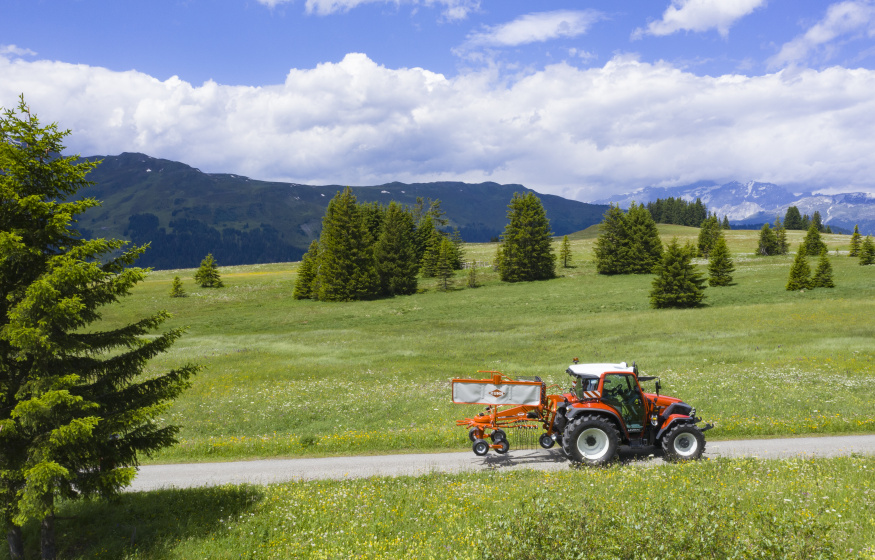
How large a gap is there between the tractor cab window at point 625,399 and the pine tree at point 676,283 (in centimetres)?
4326

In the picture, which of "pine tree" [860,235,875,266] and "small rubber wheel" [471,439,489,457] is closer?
"small rubber wheel" [471,439,489,457]

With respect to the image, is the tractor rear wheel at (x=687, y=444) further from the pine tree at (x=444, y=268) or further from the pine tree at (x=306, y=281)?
the pine tree at (x=306, y=281)

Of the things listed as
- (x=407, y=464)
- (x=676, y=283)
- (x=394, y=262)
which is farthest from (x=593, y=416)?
(x=394, y=262)

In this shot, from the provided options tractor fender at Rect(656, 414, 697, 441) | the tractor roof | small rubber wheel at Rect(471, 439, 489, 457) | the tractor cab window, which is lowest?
small rubber wheel at Rect(471, 439, 489, 457)

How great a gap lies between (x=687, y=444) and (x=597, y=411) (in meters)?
2.54

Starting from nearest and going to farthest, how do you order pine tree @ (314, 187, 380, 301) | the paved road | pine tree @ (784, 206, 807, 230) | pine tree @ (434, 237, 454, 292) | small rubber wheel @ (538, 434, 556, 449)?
the paved road → small rubber wheel @ (538, 434, 556, 449) → pine tree @ (314, 187, 380, 301) → pine tree @ (434, 237, 454, 292) → pine tree @ (784, 206, 807, 230)

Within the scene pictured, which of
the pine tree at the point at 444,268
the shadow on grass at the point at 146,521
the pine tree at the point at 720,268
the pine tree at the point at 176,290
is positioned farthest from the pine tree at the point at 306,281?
the shadow on grass at the point at 146,521

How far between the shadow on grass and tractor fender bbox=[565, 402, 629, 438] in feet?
26.1

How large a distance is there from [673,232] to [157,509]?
159887 mm

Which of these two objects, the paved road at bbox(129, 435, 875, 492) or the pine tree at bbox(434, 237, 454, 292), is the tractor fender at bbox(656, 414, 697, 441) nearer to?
the paved road at bbox(129, 435, 875, 492)

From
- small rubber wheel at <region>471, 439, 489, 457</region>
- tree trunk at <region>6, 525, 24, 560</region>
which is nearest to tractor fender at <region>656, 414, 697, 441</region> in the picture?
small rubber wheel at <region>471, 439, 489, 457</region>

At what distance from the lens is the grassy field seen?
16844 mm

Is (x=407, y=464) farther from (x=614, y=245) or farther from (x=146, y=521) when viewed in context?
(x=614, y=245)

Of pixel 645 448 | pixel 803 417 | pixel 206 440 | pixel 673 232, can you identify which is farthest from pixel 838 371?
pixel 673 232
